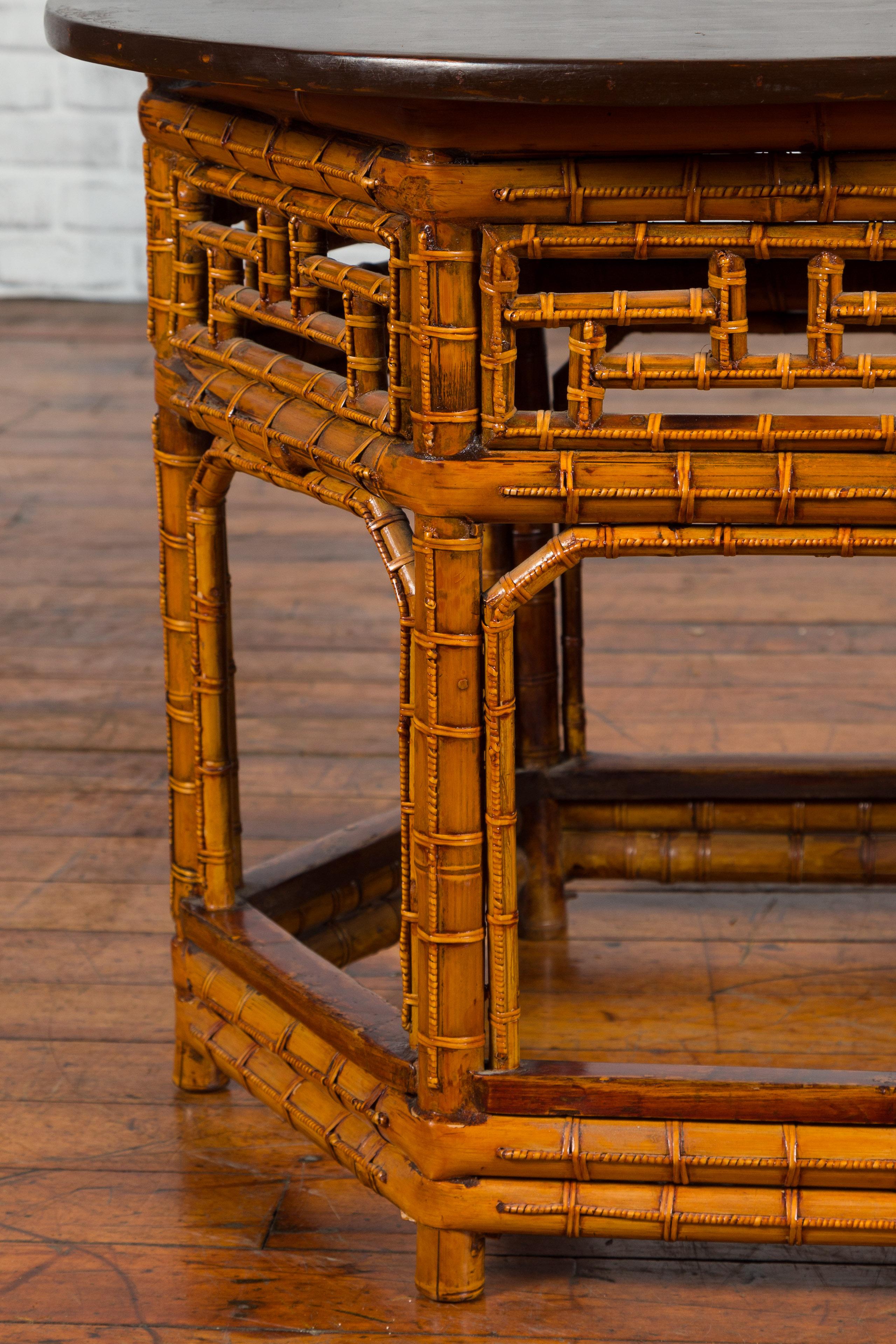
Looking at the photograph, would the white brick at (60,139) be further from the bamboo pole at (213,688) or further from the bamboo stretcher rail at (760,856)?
the bamboo pole at (213,688)

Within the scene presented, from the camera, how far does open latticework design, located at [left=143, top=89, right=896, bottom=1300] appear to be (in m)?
1.01

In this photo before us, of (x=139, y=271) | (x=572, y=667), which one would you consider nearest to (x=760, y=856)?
(x=572, y=667)

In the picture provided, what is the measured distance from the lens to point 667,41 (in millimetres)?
973

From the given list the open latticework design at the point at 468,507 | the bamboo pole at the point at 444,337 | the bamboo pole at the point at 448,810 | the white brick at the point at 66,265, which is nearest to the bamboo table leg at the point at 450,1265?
the open latticework design at the point at 468,507

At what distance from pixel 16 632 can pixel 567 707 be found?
44.1 inches

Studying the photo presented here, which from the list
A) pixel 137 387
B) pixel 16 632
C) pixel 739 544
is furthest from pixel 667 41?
pixel 137 387

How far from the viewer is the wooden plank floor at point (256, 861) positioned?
1238 mm

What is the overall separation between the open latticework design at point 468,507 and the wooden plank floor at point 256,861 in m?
0.08

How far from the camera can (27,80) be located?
4.30 meters

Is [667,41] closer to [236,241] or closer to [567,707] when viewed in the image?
[236,241]

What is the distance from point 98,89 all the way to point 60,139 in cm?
16

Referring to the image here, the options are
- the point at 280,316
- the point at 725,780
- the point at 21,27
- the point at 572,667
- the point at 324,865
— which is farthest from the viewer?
the point at 21,27

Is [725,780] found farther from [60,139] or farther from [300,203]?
[60,139]

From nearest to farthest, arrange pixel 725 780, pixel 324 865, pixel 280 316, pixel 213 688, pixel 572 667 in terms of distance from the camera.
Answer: pixel 280 316
pixel 213 688
pixel 324 865
pixel 725 780
pixel 572 667
